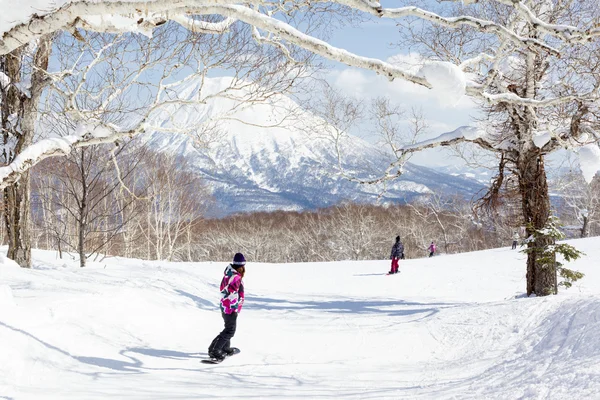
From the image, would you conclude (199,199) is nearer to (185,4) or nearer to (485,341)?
(485,341)

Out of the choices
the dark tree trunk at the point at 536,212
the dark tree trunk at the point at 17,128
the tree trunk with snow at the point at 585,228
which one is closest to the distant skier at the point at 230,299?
the dark tree trunk at the point at 17,128

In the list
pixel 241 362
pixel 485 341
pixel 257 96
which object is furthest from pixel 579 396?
pixel 257 96

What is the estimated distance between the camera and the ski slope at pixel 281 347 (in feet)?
15.0

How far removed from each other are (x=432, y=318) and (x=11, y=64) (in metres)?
9.52

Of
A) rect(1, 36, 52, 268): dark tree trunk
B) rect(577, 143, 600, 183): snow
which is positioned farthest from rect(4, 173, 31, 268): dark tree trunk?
rect(577, 143, 600, 183): snow

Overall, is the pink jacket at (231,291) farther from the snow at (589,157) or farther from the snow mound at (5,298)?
the snow at (589,157)

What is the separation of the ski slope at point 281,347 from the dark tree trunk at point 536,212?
1.71m

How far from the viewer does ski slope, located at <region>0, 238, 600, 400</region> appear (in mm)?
4574

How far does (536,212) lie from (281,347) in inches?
244

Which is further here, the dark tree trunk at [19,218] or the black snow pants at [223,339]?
the dark tree trunk at [19,218]

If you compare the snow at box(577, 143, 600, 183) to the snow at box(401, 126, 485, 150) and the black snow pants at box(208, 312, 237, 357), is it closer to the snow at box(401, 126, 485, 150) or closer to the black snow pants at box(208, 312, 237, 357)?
the snow at box(401, 126, 485, 150)

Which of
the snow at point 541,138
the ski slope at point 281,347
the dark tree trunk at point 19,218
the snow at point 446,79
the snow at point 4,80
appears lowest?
the ski slope at point 281,347

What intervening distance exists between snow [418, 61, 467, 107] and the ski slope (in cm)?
273

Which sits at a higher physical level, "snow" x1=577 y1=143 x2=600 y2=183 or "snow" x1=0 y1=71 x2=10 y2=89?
"snow" x1=0 y1=71 x2=10 y2=89
